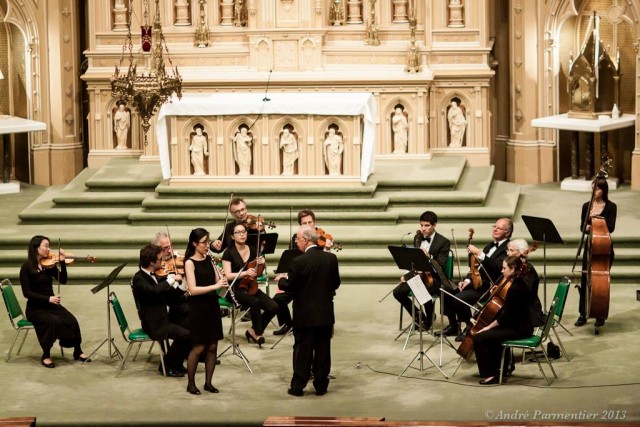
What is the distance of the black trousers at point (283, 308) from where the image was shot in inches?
478

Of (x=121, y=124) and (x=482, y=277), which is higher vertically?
(x=121, y=124)

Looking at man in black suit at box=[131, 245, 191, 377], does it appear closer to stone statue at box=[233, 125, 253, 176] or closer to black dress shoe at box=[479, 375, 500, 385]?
black dress shoe at box=[479, 375, 500, 385]

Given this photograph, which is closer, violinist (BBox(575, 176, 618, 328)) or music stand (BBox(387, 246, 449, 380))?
music stand (BBox(387, 246, 449, 380))

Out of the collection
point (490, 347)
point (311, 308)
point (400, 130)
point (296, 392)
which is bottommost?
point (296, 392)

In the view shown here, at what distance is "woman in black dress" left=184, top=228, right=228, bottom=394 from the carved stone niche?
29.2 feet

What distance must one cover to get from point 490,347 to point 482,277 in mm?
1283

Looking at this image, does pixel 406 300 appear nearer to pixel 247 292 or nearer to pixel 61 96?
pixel 247 292

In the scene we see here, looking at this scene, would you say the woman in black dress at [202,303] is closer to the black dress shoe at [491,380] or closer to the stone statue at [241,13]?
the black dress shoe at [491,380]

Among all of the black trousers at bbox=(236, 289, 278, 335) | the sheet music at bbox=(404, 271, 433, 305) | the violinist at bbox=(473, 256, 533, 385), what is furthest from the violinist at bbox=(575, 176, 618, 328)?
the black trousers at bbox=(236, 289, 278, 335)

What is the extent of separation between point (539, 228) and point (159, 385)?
3648 mm

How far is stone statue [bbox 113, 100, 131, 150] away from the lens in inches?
719

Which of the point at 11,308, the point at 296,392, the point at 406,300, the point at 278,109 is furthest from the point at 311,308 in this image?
the point at 278,109

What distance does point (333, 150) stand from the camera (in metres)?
15.9

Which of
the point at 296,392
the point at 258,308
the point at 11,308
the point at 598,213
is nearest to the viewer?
the point at 296,392
